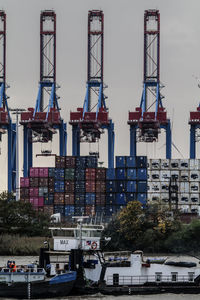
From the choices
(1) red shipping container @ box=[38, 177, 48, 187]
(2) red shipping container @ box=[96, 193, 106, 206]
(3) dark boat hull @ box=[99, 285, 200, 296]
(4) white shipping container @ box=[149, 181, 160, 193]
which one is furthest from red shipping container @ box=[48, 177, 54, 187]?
(3) dark boat hull @ box=[99, 285, 200, 296]

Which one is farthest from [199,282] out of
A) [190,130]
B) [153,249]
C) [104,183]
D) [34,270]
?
[190,130]

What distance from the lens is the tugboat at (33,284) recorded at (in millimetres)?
49562

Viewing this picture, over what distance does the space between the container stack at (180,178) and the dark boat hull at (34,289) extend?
73177mm

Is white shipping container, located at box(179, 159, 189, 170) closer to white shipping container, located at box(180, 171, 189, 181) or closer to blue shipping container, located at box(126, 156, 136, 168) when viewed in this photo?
white shipping container, located at box(180, 171, 189, 181)

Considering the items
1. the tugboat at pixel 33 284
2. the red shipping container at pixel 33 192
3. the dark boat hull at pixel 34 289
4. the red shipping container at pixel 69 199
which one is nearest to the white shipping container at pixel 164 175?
the red shipping container at pixel 69 199

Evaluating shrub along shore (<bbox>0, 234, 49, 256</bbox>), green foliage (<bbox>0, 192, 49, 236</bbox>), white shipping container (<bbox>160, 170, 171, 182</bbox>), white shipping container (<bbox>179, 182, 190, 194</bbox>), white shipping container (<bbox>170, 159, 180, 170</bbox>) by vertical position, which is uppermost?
white shipping container (<bbox>170, 159, 180, 170</bbox>)

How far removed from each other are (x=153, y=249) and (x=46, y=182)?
3964cm

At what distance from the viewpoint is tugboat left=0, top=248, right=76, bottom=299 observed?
163 feet

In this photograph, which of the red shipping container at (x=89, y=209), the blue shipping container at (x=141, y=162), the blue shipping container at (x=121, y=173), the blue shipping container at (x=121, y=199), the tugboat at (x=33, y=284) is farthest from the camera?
the blue shipping container at (x=141, y=162)

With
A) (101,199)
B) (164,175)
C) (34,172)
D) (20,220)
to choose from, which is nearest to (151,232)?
(20,220)

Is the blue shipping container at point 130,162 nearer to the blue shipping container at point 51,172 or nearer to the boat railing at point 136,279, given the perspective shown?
the blue shipping container at point 51,172

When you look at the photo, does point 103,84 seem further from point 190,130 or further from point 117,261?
point 117,261

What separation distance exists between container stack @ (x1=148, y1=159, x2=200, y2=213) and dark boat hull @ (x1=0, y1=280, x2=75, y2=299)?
73177 millimetres

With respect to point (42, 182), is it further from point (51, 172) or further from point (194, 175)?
point (194, 175)
